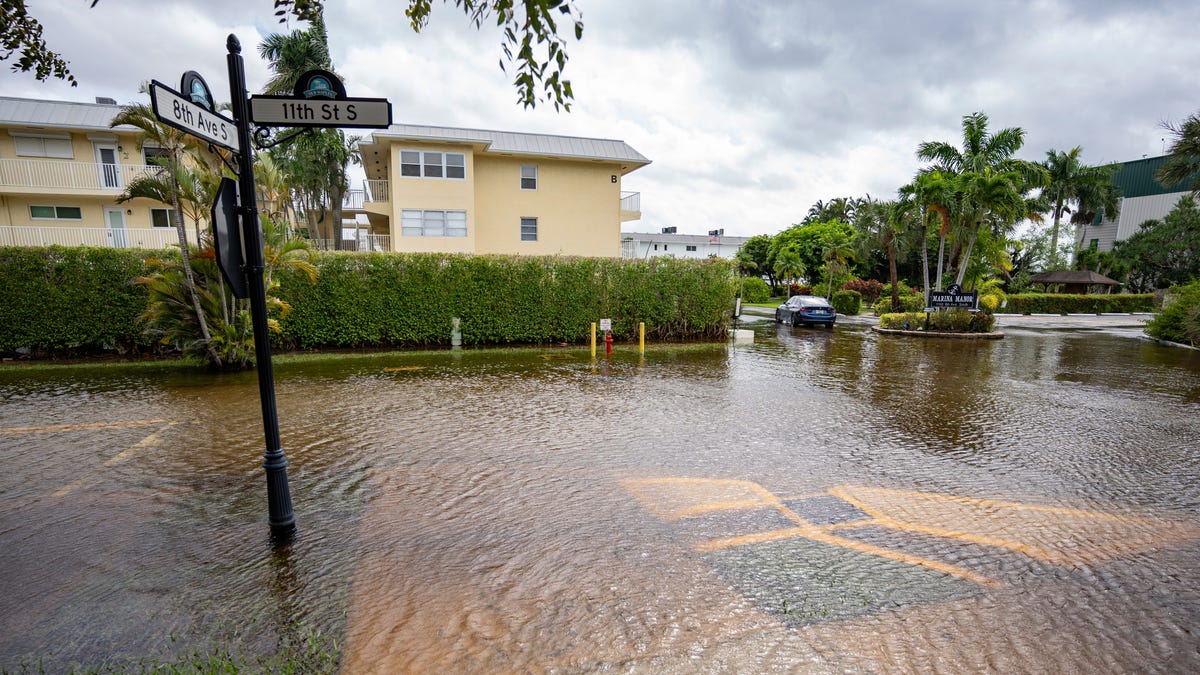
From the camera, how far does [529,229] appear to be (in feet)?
82.0

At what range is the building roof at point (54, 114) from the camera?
2127 cm

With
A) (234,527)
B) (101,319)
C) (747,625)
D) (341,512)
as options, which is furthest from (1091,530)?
(101,319)

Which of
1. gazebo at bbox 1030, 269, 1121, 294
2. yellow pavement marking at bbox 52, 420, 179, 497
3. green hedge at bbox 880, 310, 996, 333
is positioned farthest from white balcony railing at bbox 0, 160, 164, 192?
gazebo at bbox 1030, 269, 1121, 294

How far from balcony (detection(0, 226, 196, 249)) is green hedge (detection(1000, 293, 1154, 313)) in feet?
155

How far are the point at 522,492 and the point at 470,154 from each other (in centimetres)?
2025

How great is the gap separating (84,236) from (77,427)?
2035cm

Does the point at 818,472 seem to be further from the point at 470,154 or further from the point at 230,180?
the point at 470,154

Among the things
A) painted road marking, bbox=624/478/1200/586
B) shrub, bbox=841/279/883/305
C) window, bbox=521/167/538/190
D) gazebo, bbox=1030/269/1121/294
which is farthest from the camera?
shrub, bbox=841/279/883/305

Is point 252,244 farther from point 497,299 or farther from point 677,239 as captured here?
point 677,239

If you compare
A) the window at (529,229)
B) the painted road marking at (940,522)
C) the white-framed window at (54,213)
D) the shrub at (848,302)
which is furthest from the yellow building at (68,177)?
the shrub at (848,302)

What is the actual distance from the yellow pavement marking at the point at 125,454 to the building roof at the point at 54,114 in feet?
69.1

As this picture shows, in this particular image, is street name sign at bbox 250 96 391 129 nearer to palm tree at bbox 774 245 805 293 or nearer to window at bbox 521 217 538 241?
window at bbox 521 217 538 241

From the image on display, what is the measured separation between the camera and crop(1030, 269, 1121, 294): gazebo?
39.9 m

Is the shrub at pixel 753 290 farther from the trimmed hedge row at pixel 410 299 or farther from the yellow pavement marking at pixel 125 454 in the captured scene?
the yellow pavement marking at pixel 125 454
